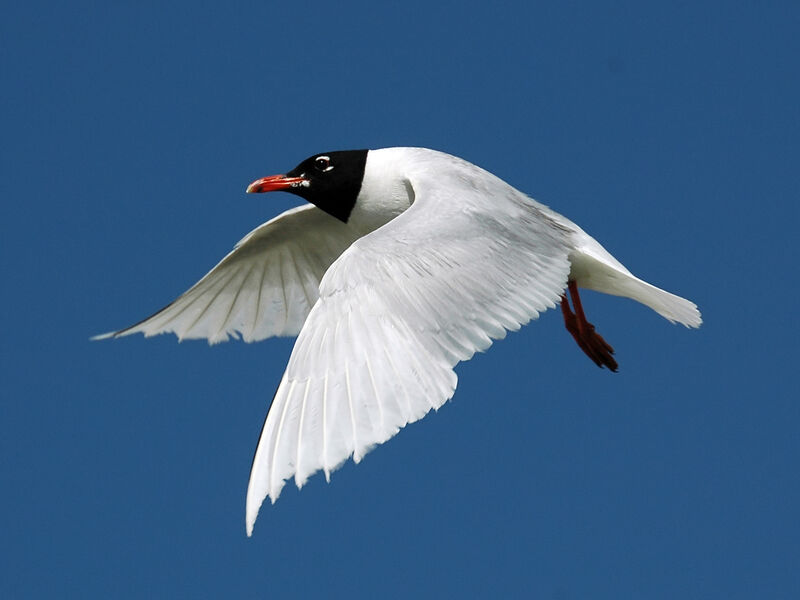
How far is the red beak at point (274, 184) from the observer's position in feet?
22.6

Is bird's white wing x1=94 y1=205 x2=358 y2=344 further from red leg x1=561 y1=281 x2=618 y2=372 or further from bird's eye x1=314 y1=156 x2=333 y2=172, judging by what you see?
red leg x1=561 y1=281 x2=618 y2=372

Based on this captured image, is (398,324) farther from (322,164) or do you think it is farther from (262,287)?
(262,287)

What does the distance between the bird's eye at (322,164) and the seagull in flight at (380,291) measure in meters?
0.01

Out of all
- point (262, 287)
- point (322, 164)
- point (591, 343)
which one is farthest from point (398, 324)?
point (262, 287)

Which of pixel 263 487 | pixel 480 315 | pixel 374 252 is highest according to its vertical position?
pixel 374 252

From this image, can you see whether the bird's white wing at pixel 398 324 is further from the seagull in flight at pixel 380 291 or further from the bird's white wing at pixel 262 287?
the bird's white wing at pixel 262 287

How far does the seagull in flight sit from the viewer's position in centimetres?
459

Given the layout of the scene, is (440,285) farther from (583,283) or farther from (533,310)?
(583,283)

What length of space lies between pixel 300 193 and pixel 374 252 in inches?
72.1

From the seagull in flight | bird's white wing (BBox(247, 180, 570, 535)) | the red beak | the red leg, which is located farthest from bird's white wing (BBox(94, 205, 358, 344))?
bird's white wing (BBox(247, 180, 570, 535))

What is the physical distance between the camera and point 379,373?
15.5 ft

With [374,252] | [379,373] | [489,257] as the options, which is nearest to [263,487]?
[379,373]

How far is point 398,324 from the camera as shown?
16.2ft

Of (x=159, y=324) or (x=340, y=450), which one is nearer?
(x=340, y=450)
